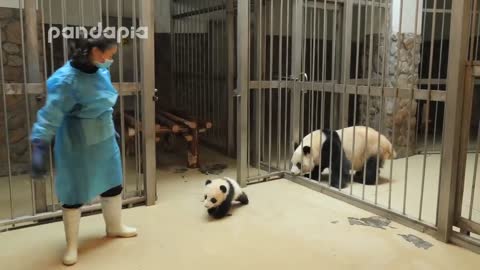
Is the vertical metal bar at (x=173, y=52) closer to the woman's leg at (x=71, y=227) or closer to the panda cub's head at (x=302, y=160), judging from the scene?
the panda cub's head at (x=302, y=160)

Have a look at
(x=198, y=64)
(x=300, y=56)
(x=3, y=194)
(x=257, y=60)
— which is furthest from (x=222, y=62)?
(x=3, y=194)

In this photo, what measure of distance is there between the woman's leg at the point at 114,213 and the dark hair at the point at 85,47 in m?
0.84

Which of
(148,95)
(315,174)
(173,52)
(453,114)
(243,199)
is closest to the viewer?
(453,114)

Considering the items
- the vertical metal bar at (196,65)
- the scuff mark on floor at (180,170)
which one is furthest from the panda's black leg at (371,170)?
the vertical metal bar at (196,65)

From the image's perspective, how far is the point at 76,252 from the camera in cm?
252

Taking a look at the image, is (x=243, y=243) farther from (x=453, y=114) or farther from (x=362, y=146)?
(x=362, y=146)

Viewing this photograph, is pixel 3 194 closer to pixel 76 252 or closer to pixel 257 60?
pixel 76 252

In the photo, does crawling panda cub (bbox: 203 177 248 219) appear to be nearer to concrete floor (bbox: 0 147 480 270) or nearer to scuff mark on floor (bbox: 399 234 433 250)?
concrete floor (bbox: 0 147 480 270)

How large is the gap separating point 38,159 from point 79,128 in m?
0.32

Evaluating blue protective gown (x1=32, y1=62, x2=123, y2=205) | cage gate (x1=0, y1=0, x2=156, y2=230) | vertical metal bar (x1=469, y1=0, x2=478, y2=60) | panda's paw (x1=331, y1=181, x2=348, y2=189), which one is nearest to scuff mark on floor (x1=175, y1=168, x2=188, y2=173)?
cage gate (x1=0, y1=0, x2=156, y2=230)

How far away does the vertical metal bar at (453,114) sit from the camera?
260 cm

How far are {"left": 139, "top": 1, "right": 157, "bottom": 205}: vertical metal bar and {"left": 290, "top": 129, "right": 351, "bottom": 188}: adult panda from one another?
1407 millimetres

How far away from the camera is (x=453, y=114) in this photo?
8.78 feet

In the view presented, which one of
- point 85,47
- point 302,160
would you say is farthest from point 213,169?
point 85,47
